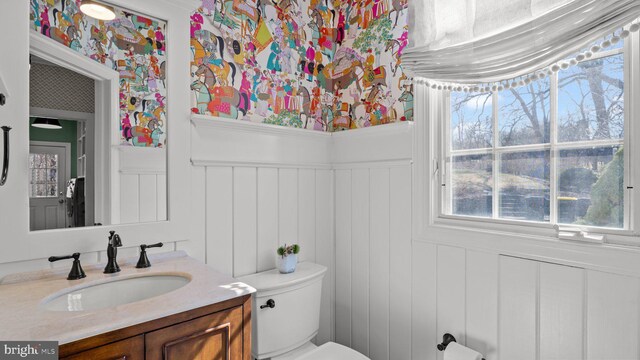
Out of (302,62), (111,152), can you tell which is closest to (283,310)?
(111,152)

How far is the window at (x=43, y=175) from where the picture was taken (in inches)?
46.3

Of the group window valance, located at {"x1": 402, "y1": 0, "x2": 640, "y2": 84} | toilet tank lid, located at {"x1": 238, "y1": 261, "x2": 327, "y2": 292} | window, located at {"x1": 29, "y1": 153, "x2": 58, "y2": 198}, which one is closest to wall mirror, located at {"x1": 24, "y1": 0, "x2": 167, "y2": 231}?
window, located at {"x1": 29, "y1": 153, "x2": 58, "y2": 198}

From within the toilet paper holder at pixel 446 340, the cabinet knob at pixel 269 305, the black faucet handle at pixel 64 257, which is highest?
the black faucet handle at pixel 64 257

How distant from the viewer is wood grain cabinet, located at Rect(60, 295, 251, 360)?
82 cm

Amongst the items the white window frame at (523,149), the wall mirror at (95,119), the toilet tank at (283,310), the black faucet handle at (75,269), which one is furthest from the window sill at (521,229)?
the black faucet handle at (75,269)

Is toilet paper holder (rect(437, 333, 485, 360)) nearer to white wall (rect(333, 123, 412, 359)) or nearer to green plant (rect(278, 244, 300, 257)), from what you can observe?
white wall (rect(333, 123, 412, 359))

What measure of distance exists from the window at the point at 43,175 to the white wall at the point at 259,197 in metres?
0.51

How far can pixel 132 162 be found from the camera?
4.58 feet

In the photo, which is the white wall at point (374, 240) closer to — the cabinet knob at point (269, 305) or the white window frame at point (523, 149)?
the white window frame at point (523, 149)

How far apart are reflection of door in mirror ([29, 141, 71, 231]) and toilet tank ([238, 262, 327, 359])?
82cm

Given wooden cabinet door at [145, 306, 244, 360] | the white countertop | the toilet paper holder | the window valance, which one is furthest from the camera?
the toilet paper holder

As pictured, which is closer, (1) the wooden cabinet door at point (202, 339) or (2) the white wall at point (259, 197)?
(1) the wooden cabinet door at point (202, 339)

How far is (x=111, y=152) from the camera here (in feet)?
4.42

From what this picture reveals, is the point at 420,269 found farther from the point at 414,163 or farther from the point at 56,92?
the point at 56,92
